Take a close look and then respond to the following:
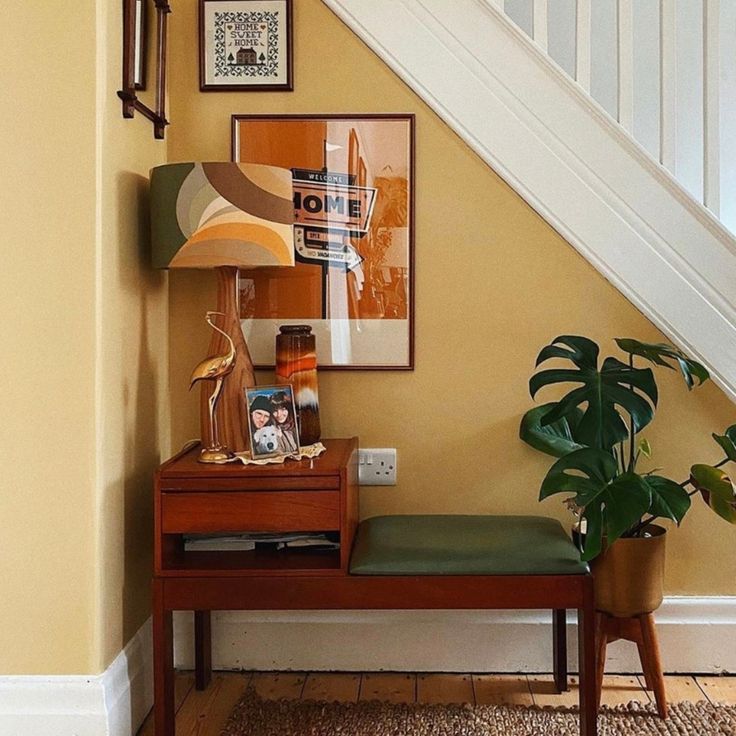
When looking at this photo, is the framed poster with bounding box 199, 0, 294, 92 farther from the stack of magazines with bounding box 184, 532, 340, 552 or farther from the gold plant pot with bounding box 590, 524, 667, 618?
the gold plant pot with bounding box 590, 524, 667, 618

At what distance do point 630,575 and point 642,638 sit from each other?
179mm

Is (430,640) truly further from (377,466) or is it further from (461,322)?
(461,322)

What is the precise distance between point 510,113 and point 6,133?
1290 mm

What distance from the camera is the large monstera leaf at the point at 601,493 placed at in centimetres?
175

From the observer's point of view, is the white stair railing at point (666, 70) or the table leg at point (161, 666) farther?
the white stair railing at point (666, 70)

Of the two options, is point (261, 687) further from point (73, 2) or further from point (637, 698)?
point (73, 2)

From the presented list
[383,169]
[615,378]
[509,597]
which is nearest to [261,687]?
[509,597]

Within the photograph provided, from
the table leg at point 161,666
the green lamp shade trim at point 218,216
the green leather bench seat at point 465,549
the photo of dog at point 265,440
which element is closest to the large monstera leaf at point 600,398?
the green leather bench seat at point 465,549

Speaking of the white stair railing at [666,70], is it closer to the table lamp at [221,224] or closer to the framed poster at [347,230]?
the framed poster at [347,230]

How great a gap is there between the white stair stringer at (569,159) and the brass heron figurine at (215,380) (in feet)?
3.00

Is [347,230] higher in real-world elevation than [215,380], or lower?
higher

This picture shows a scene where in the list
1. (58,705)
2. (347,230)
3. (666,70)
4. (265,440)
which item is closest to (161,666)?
(58,705)

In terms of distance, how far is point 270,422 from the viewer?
1.97m

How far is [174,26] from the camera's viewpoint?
7.70 feet
